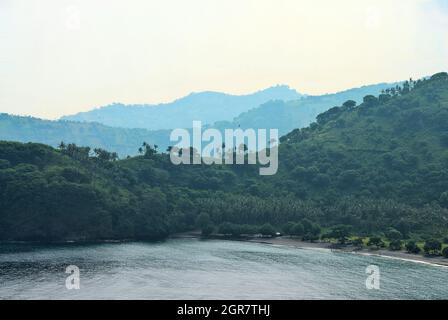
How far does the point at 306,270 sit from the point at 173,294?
4888cm

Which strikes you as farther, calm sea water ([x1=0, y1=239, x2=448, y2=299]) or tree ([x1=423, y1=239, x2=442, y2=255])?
tree ([x1=423, y1=239, x2=442, y2=255])

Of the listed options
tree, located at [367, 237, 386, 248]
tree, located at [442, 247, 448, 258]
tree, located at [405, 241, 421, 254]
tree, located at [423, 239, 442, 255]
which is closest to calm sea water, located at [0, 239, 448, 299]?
tree, located at [442, 247, 448, 258]

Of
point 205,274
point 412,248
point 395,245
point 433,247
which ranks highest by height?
point 433,247

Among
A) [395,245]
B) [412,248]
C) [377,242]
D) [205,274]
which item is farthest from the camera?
[377,242]

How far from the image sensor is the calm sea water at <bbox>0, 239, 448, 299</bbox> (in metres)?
129

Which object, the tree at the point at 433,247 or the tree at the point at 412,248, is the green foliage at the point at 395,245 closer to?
the tree at the point at 412,248

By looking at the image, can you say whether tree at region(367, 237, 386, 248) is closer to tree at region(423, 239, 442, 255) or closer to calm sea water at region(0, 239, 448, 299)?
calm sea water at region(0, 239, 448, 299)

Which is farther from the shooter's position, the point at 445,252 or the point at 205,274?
the point at 445,252

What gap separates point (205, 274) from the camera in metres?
152

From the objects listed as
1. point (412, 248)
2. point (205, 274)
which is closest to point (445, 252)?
point (412, 248)

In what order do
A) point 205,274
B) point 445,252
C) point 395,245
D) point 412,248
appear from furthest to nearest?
point 395,245 → point 412,248 → point 445,252 → point 205,274

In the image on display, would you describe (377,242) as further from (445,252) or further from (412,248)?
(445,252)
